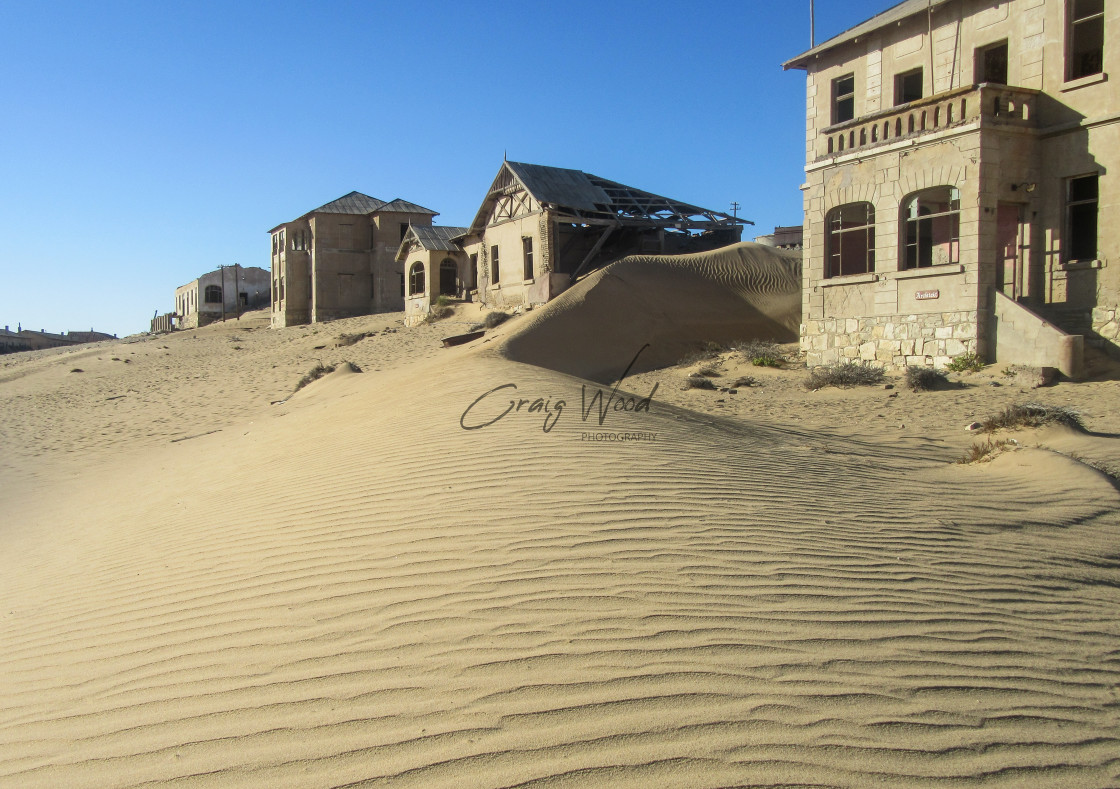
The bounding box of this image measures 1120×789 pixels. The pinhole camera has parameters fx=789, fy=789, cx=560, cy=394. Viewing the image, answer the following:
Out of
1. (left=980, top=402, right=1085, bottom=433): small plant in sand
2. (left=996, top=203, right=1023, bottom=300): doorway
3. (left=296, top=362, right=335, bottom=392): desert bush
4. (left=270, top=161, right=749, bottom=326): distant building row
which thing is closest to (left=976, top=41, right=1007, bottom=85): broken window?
(left=996, top=203, right=1023, bottom=300): doorway

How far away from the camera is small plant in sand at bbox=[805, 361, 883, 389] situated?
14516 mm

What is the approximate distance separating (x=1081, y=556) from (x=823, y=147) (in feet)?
43.8

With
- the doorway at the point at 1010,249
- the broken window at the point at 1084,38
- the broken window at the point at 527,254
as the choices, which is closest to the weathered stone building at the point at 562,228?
the broken window at the point at 527,254

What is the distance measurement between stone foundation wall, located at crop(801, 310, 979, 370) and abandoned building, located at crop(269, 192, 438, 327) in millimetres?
24057

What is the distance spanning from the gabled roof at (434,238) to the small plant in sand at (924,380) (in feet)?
63.8

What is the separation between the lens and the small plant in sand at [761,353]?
55.8 ft

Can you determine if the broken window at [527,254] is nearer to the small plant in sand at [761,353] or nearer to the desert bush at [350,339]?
the desert bush at [350,339]

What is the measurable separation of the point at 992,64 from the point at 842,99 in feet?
10.6

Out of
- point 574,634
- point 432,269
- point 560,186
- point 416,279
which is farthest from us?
point 416,279

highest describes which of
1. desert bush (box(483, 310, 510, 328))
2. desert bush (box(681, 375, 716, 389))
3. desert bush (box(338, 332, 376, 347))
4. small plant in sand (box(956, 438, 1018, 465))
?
desert bush (box(483, 310, 510, 328))

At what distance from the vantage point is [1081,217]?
48.0 feet

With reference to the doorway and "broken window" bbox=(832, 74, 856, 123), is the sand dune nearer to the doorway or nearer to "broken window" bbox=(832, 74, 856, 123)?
"broken window" bbox=(832, 74, 856, 123)

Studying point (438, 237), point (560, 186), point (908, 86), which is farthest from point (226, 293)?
point (908, 86)

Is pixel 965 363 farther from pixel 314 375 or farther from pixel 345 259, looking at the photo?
pixel 345 259
